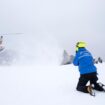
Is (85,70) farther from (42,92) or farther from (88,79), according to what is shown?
(42,92)

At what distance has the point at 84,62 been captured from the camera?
29.4 ft

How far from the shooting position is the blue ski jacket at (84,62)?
29.4 ft

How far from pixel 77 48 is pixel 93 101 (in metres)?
2.14

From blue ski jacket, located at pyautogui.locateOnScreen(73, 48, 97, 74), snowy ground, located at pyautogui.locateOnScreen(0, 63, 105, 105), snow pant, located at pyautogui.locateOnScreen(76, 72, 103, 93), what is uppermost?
blue ski jacket, located at pyautogui.locateOnScreen(73, 48, 97, 74)

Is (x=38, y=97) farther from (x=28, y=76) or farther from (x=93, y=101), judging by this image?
(x=28, y=76)

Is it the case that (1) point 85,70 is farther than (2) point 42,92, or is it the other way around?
(2) point 42,92

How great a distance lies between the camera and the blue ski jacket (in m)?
8.95

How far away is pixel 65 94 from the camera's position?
873 cm

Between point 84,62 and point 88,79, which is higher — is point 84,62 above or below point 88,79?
above

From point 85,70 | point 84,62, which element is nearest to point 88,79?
point 85,70

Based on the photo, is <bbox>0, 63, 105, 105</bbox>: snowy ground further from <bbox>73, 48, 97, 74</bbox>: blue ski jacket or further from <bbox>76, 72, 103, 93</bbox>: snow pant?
<bbox>73, 48, 97, 74</bbox>: blue ski jacket

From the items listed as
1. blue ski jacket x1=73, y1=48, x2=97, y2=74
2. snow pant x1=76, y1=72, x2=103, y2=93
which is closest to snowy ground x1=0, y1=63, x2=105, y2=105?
snow pant x1=76, y1=72, x2=103, y2=93

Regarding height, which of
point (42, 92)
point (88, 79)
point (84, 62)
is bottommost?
point (42, 92)

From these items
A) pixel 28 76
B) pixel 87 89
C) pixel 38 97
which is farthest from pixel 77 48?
pixel 28 76
